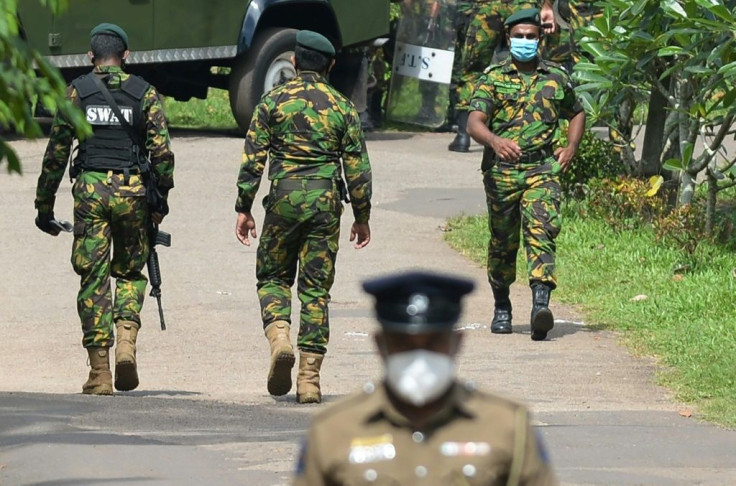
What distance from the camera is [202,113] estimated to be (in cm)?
2112

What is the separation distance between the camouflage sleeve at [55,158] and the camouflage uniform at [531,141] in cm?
266

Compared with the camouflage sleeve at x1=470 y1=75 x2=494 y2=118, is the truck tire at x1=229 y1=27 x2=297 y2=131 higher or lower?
lower

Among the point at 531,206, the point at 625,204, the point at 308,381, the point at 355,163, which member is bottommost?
the point at 625,204

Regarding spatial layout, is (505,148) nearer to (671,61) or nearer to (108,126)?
(108,126)

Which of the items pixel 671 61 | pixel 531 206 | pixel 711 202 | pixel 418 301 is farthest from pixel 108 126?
pixel 671 61

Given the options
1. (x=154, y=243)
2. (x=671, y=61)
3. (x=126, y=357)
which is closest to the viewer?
(x=126, y=357)

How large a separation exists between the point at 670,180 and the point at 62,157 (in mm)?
7014

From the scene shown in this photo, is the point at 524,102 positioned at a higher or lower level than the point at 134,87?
lower

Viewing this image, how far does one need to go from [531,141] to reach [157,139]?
251 centimetres

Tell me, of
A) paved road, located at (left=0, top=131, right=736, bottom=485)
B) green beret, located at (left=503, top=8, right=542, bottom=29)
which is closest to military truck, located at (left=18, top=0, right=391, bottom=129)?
paved road, located at (left=0, top=131, right=736, bottom=485)

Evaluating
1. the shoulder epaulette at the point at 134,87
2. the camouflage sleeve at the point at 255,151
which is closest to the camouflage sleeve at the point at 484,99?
the camouflage sleeve at the point at 255,151

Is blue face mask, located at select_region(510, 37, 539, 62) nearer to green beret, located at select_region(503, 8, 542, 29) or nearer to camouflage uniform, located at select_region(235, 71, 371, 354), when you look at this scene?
green beret, located at select_region(503, 8, 542, 29)

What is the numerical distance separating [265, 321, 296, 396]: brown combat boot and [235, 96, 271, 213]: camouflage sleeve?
65cm

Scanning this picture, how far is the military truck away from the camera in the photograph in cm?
1573
